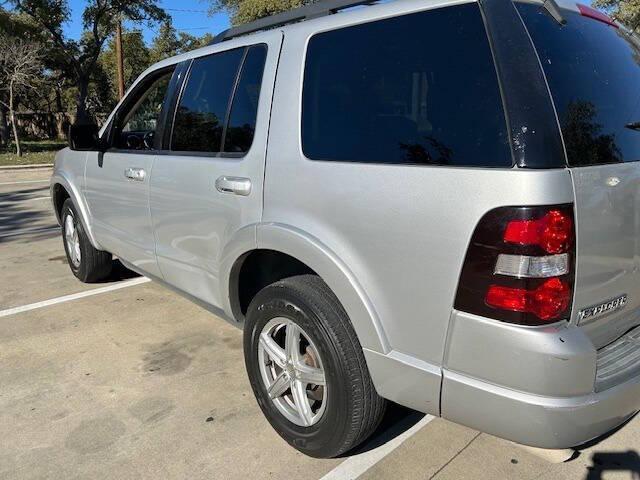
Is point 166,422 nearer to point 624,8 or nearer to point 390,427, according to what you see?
point 390,427

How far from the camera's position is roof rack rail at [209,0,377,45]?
2.62m

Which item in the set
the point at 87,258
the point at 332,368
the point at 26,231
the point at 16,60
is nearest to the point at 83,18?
the point at 16,60

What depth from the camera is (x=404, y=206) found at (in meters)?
2.01

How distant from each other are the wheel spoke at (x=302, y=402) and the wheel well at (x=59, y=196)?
3.55m

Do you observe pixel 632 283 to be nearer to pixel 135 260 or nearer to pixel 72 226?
pixel 135 260

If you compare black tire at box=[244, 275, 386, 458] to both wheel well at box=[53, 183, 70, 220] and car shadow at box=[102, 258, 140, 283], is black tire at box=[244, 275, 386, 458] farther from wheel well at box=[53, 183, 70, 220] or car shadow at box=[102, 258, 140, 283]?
wheel well at box=[53, 183, 70, 220]

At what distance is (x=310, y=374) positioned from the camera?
8.25ft

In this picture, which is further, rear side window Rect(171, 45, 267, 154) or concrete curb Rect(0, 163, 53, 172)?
concrete curb Rect(0, 163, 53, 172)

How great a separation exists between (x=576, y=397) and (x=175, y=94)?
277cm

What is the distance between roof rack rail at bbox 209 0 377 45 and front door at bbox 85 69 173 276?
0.68m

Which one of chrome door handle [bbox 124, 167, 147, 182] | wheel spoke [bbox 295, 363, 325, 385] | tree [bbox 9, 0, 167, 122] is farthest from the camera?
tree [bbox 9, 0, 167, 122]

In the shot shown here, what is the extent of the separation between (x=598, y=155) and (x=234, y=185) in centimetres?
161

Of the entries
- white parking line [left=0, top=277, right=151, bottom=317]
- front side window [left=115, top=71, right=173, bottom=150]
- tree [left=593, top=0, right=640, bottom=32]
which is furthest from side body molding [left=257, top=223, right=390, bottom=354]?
tree [left=593, top=0, right=640, bottom=32]

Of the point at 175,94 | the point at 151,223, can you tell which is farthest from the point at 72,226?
the point at 175,94
